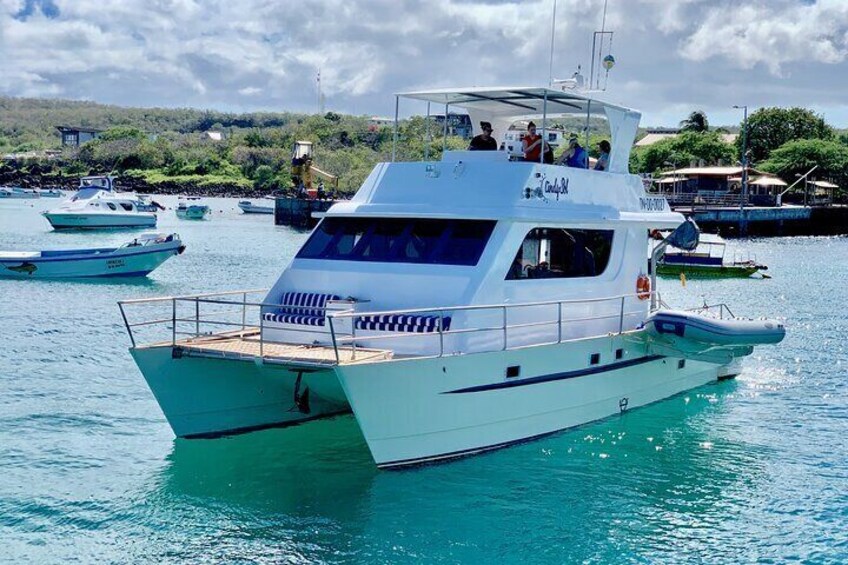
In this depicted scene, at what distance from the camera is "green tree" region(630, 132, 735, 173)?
105000 millimetres

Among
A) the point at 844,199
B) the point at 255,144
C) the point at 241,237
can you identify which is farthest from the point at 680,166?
the point at 255,144

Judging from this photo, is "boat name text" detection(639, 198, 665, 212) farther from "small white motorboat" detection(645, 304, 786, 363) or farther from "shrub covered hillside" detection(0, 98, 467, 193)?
"shrub covered hillside" detection(0, 98, 467, 193)

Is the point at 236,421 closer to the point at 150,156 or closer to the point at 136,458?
the point at 136,458

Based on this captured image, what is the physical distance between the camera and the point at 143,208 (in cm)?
7212

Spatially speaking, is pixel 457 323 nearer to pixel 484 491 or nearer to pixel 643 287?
pixel 484 491

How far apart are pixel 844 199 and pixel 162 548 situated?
102192mm

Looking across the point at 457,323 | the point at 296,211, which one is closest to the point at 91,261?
the point at 457,323

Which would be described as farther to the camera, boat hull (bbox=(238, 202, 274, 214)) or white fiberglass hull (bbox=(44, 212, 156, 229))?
boat hull (bbox=(238, 202, 274, 214))

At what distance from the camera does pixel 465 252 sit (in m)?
13.5

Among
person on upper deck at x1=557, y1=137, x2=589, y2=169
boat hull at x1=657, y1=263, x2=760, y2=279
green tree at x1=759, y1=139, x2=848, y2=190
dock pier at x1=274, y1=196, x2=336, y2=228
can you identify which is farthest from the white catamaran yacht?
green tree at x1=759, y1=139, x2=848, y2=190

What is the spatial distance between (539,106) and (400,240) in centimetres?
440

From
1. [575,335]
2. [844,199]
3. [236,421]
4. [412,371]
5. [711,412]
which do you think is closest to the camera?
[412,371]

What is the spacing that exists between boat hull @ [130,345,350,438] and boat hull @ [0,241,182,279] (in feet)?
79.1

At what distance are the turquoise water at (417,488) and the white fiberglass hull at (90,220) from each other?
4318 centimetres
